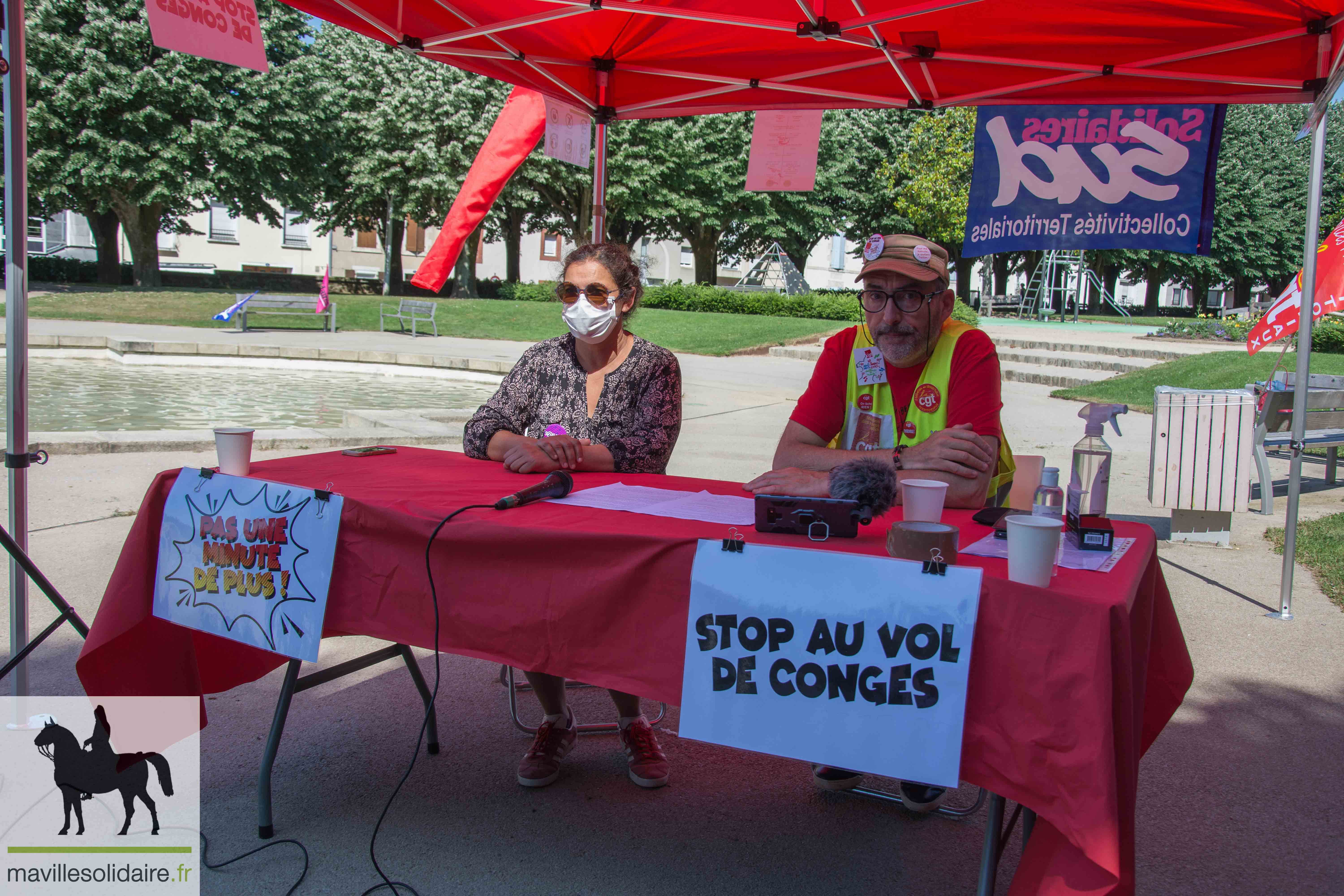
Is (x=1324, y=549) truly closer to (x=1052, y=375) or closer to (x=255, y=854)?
(x=255, y=854)

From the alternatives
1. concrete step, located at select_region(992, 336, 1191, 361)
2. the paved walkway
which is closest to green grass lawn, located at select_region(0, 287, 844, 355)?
concrete step, located at select_region(992, 336, 1191, 361)

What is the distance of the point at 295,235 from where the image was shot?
43.6 meters

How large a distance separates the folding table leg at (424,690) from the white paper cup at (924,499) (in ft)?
5.60

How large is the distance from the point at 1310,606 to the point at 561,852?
14.6ft

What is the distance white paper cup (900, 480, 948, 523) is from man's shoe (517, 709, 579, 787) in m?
1.54

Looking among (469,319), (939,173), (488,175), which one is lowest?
(469,319)

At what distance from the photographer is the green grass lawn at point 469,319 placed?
20.6 m

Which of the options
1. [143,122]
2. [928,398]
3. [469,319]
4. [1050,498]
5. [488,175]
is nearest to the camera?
[1050,498]

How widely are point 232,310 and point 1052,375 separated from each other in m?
16.2

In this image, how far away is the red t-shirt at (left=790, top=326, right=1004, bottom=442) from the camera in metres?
3.01

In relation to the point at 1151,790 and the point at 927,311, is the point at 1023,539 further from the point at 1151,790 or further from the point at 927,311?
the point at 1151,790

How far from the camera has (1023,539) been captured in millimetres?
1739

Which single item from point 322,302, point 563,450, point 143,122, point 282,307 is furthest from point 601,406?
point 143,122

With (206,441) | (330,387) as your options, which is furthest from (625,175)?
(206,441)
